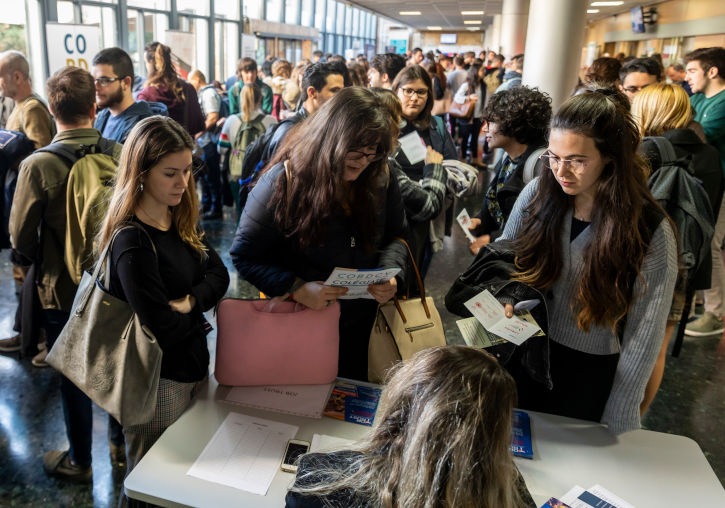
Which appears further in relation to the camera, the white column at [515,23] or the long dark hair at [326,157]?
the white column at [515,23]

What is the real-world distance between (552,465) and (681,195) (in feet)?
5.07

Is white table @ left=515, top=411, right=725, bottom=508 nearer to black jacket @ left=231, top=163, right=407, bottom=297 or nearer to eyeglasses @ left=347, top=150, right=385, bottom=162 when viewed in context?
black jacket @ left=231, top=163, right=407, bottom=297

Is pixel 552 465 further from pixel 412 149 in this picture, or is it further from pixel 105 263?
pixel 412 149

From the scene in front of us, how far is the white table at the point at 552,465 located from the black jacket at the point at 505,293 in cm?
20

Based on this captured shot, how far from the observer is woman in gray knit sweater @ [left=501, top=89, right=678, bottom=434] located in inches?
60.8

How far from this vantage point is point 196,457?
4.88ft

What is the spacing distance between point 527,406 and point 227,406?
3.27ft

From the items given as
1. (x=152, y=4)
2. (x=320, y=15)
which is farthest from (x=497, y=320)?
(x=320, y=15)

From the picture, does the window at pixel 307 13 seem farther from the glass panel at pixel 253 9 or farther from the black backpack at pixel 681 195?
the black backpack at pixel 681 195

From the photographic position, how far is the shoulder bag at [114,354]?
63.5 inches

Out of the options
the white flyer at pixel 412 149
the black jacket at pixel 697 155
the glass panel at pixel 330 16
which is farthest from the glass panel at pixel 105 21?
the glass panel at pixel 330 16

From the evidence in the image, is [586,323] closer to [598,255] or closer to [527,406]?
[598,255]

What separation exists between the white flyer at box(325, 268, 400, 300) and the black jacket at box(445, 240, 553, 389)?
0.22 m

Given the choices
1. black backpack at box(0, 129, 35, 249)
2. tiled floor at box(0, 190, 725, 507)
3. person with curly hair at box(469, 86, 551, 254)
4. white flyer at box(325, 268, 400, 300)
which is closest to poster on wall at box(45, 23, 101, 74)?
black backpack at box(0, 129, 35, 249)
